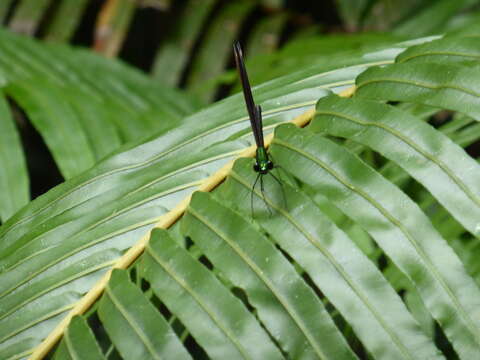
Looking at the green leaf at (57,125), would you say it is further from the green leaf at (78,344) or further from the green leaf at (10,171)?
the green leaf at (78,344)

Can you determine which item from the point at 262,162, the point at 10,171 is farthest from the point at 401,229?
the point at 10,171

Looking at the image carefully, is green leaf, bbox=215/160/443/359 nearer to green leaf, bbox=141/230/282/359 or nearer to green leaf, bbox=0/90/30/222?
green leaf, bbox=141/230/282/359

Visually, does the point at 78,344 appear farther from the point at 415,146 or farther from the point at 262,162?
the point at 415,146

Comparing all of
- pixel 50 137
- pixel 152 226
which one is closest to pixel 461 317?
pixel 152 226

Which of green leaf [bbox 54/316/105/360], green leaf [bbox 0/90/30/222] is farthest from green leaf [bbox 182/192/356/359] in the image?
green leaf [bbox 0/90/30/222]

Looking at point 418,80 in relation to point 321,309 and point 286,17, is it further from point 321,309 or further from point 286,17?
point 286,17
